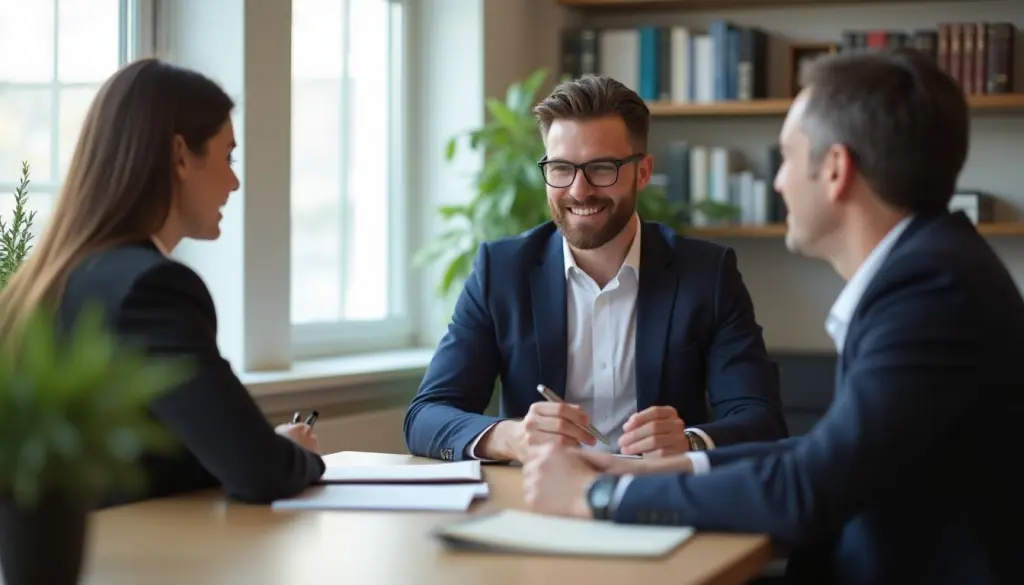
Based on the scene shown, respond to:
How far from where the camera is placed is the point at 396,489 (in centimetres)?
188

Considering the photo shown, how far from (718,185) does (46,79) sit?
242 cm

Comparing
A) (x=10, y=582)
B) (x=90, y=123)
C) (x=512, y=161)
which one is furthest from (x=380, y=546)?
(x=512, y=161)

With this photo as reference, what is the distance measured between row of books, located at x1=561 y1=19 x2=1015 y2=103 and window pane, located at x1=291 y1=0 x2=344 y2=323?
1057mm

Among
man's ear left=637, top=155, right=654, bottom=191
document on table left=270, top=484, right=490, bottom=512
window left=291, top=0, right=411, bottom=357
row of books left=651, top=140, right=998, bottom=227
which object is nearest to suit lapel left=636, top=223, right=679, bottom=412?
man's ear left=637, top=155, right=654, bottom=191

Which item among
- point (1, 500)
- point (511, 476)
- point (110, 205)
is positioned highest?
point (110, 205)

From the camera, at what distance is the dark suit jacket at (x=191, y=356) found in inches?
66.4

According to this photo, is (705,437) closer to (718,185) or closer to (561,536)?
(561,536)

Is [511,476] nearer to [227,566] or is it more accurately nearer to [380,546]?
[380,546]

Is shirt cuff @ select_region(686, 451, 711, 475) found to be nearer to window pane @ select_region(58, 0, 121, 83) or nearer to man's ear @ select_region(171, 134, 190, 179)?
man's ear @ select_region(171, 134, 190, 179)

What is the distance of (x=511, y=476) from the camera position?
2.05 meters

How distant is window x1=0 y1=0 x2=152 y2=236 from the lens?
303cm

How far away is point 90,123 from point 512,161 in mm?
2379

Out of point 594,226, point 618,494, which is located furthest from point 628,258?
point 618,494

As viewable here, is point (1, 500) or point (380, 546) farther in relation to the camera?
point (380, 546)
